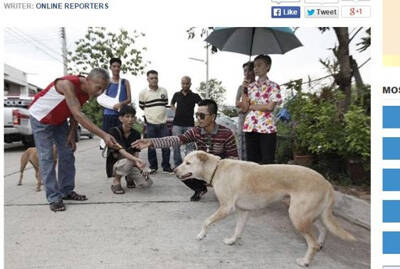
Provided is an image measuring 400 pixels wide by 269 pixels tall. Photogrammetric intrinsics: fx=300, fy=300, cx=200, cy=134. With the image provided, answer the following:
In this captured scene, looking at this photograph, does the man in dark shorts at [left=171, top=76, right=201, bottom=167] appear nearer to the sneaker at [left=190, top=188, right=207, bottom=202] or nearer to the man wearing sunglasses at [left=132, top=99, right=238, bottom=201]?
the sneaker at [left=190, top=188, right=207, bottom=202]

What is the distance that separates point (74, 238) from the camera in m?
2.79

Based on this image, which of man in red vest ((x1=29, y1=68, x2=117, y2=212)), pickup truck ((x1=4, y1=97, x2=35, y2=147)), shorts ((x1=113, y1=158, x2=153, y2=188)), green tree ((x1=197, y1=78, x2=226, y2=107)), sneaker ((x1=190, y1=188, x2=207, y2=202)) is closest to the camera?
man in red vest ((x1=29, y1=68, x2=117, y2=212))

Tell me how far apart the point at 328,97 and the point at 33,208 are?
193 inches

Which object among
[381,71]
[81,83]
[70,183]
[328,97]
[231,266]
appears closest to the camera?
[381,71]

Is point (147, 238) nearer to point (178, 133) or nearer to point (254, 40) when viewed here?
point (178, 133)

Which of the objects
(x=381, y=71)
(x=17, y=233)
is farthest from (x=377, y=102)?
A: (x=17, y=233)

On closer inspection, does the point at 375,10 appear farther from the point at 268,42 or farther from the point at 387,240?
the point at 268,42

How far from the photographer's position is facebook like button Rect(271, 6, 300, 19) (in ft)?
6.91

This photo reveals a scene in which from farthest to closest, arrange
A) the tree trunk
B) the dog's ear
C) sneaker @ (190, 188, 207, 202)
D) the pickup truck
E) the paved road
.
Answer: the pickup truck
the tree trunk
sneaker @ (190, 188, 207, 202)
the dog's ear
the paved road

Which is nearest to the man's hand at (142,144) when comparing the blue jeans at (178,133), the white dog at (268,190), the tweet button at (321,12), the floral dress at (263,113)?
the white dog at (268,190)

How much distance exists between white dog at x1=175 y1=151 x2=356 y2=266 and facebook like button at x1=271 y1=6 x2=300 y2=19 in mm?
1261

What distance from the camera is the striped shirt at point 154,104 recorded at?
5523 millimetres

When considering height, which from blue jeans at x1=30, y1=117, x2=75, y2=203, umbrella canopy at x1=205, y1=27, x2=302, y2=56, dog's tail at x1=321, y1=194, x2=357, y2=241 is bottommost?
dog's tail at x1=321, y1=194, x2=357, y2=241

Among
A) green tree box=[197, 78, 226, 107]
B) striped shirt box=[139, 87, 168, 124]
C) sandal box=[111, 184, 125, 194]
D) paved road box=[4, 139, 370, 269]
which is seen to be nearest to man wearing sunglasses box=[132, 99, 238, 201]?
paved road box=[4, 139, 370, 269]
